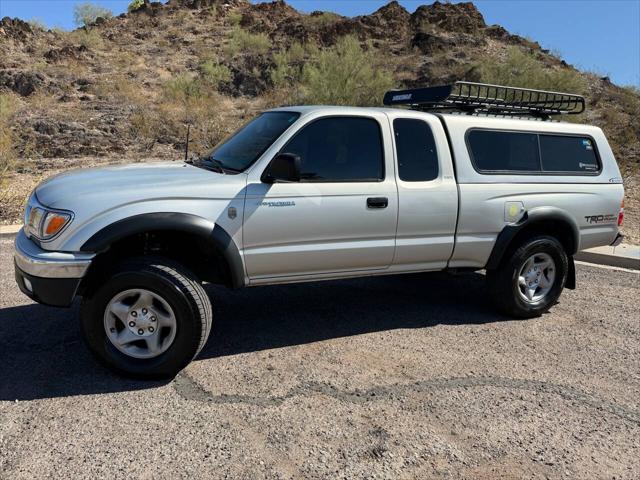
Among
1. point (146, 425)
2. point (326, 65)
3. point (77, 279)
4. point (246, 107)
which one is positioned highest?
point (326, 65)

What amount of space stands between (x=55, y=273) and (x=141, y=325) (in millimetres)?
670

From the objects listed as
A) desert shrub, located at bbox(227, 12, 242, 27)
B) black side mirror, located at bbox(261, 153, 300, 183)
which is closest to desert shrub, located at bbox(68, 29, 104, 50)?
desert shrub, located at bbox(227, 12, 242, 27)

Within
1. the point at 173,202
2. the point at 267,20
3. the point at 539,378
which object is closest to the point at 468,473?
the point at 539,378

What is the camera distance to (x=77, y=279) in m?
3.57

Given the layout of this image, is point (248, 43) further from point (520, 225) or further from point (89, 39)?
point (520, 225)

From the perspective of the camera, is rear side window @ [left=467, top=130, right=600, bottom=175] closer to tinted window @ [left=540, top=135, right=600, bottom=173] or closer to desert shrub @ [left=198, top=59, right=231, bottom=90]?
tinted window @ [left=540, top=135, right=600, bottom=173]

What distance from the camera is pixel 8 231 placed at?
27.2 feet

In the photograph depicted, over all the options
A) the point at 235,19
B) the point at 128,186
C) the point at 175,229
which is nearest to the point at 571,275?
the point at 175,229

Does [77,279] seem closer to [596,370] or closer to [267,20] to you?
[596,370]

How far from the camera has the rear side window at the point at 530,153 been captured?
16.5 ft

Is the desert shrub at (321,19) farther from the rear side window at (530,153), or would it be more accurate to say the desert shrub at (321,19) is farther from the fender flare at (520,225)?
the fender flare at (520,225)

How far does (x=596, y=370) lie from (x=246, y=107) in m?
20.3

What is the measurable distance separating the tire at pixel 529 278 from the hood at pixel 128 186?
2.74 meters

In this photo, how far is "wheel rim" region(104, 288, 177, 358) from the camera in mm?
3779
